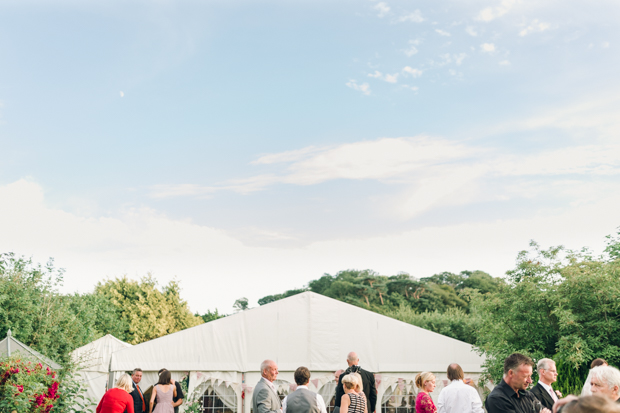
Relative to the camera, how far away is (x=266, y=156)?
17.8 meters

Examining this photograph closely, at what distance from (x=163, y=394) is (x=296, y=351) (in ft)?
14.5

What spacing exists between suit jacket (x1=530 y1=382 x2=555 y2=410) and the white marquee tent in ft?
24.7

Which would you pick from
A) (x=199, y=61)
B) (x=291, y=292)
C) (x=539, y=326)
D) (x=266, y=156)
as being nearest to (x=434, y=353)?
(x=539, y=326)

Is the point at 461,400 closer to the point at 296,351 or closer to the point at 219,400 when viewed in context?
the point at 296,351

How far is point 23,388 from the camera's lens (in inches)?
236

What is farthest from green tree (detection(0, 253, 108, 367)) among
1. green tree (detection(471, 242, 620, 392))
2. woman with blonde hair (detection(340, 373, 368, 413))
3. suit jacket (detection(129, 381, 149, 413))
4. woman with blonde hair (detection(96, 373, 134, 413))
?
green tree (detection(471, 242, 620, 392))

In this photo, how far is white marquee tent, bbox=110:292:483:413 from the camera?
1138 cm

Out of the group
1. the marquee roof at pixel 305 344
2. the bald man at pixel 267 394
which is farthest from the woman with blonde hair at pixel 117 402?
the marquee roof at pixel 305 344

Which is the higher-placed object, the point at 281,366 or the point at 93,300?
the point at 93,300

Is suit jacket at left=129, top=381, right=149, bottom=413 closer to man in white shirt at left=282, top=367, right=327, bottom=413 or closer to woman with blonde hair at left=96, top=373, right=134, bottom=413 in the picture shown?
woman with blonde hair at left=96, top=373, right=134, bottom=413

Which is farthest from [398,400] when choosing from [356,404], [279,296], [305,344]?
[279,296]

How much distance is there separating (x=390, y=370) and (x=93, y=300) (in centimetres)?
1677

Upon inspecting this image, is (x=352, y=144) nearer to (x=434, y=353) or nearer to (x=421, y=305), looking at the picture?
(x=434, y=353)

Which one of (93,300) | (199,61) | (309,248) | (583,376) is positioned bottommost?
(583,376)
